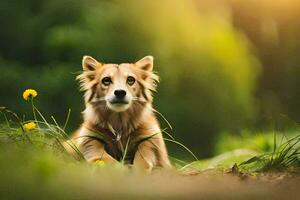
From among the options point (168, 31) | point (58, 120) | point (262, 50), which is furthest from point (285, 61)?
point (58, 120)

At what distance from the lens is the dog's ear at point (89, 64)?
4.69 m

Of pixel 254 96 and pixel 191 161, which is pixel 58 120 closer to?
pixel 191 161

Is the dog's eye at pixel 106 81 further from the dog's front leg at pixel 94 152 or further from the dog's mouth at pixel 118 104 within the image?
the dog's front leg at pixel 94 152

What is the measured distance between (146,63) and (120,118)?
375mm

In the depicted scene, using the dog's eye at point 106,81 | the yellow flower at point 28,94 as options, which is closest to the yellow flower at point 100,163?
the dog's eye at point 106,81

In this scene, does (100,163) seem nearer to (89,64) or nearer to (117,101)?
(117,101)

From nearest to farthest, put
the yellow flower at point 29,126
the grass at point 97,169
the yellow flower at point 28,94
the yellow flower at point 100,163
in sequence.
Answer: the grass at point 97,169 → the yellow flower at point 100,163 → the yellow flower at point 29,126 → the yellow flower at point 28,94

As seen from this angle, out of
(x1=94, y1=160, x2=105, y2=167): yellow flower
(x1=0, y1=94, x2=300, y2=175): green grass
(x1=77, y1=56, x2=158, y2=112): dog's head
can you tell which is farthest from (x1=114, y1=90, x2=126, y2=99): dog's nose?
(x1=94, y1=160, x2=105, y2=167): yellow flower

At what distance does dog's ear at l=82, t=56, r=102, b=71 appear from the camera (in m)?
4.69

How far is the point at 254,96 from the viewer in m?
5.23

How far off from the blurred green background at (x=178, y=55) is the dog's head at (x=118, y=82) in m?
0.21

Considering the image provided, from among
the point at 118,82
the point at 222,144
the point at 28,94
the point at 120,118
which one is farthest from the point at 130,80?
the point at 222,144

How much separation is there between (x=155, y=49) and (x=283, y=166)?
1175 millimetres

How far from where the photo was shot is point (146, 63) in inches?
186
